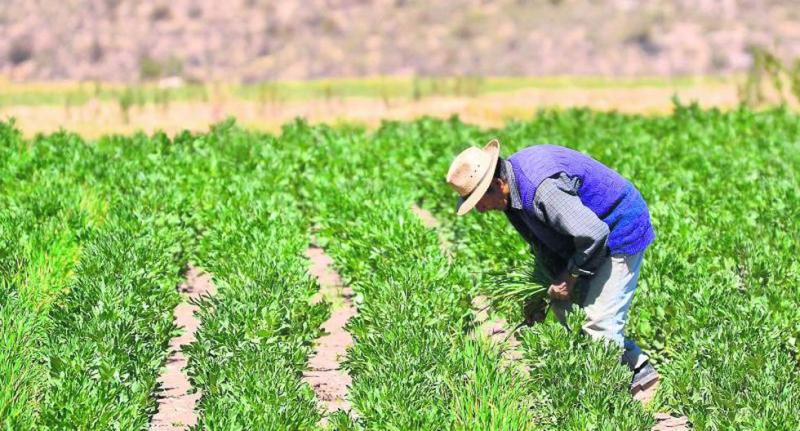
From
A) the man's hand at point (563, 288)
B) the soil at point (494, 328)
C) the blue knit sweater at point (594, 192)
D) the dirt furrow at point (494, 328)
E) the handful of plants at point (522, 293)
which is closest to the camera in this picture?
the blue knit sweater at point (594, 192)

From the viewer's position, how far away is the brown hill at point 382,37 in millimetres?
44156

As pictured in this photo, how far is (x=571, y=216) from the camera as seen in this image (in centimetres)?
644

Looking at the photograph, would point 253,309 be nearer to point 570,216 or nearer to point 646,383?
point 570,216

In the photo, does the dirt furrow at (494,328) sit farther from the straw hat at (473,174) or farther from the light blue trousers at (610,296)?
the straw hat at (473,174)

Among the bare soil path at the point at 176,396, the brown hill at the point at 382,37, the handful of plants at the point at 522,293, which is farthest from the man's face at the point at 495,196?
the brown hill at the point at 382,37

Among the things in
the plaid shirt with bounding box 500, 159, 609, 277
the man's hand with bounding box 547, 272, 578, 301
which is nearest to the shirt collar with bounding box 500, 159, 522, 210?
the plaid shirt with bounding box 500, 159, 609, 277

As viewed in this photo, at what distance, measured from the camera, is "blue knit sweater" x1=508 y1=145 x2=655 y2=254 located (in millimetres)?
6586

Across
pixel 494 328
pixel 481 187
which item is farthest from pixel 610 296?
pixel 494 328

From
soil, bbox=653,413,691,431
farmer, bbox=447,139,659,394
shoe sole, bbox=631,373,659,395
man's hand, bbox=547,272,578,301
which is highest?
farmer, bbox=447,139,659,394

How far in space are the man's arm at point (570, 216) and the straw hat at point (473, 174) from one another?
280 mm

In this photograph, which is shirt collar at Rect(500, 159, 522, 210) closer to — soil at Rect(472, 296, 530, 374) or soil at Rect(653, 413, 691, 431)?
soil at Rect(472, 296, 530, 374)

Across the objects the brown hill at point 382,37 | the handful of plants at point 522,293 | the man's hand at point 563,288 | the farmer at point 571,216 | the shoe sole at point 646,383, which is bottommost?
the brown hill at point 382,37

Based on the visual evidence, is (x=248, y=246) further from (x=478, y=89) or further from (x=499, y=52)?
(x=499, y=52)

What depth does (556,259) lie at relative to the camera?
7188mm
